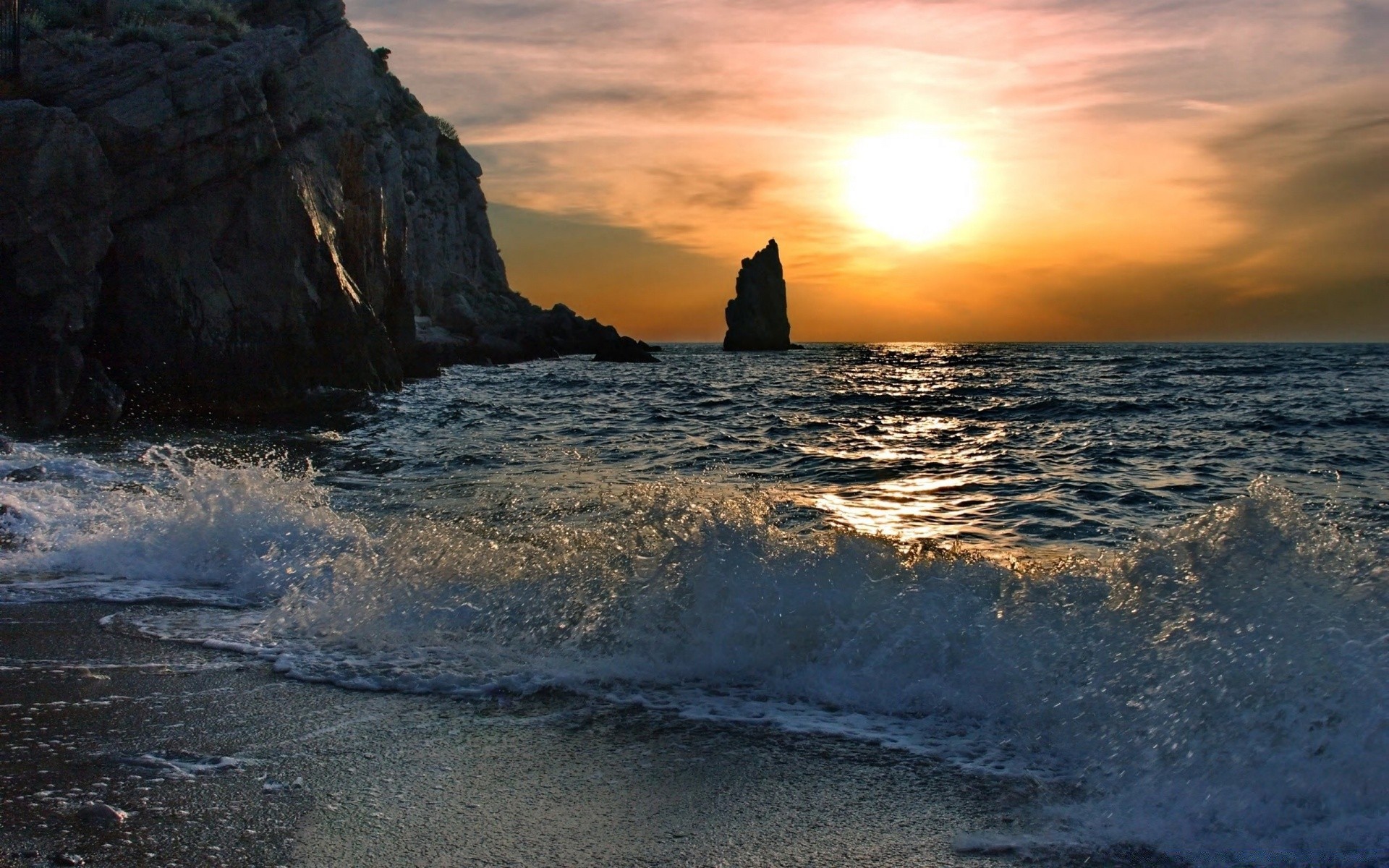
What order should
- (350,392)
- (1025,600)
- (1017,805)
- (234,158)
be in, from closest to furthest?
(1017,805) → (1025,600) → (234,158) → (350,392)

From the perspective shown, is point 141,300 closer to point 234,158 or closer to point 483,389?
point 234,158

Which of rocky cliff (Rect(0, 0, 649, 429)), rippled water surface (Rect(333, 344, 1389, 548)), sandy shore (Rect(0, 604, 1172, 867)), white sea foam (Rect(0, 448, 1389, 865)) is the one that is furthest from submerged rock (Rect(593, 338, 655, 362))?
sandy shore (Rect(0, 604, 1172, 867))

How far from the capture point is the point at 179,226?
856 inches

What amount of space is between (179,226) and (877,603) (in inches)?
813

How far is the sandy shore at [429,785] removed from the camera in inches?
144

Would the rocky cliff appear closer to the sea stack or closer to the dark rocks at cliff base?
the dark rocks at cliff base

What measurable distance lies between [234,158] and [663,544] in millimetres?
20164

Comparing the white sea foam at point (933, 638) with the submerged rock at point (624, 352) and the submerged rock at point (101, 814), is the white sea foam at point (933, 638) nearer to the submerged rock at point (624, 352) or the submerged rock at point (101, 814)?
the submerged rock at point (101, 814)

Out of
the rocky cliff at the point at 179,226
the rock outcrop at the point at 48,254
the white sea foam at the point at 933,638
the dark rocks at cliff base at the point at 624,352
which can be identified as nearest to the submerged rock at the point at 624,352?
the dark rocks at cliff base at the point at 624,352

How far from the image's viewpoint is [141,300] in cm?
2098

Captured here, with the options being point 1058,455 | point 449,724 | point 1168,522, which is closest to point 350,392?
point 1058,455

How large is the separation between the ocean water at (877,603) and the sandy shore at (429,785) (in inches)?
12.1

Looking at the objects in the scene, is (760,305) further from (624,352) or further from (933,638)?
(933,638)

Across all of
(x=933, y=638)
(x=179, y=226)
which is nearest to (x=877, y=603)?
(x=933, y=638)
